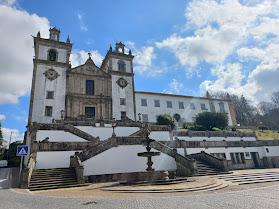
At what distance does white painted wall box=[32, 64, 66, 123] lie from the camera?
2789 cm

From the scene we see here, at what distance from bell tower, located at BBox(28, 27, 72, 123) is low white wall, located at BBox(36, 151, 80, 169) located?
14.3 m

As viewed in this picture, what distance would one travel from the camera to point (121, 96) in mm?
34281

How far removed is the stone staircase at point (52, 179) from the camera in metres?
11.5

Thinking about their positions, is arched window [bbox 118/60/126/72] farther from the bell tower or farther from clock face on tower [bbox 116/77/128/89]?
the bell tower

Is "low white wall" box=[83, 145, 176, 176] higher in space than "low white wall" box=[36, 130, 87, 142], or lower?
lower

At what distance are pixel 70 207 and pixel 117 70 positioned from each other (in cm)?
3165

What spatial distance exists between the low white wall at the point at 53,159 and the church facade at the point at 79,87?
11.9 meters

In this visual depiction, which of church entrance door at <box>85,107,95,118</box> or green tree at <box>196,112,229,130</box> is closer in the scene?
church entrance door at <box>85,107,95,118</box>

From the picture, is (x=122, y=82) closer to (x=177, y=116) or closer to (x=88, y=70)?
(x=88, y=70)

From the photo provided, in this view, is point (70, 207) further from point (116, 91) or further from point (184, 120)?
point (184, 120)

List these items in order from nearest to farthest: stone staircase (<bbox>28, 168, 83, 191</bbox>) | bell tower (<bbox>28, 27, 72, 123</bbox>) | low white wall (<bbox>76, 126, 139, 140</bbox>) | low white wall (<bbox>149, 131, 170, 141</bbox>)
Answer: stone staircase (<bbox>28, 168, 83, 191</bbox>), low white wall (<bbox>76, 126, 139, 140</bbox>), low white wall (<bbox>149, 131, 170, 141</bbox>), bell tower (<bbox>28, 27, 72, 123</bbox>)

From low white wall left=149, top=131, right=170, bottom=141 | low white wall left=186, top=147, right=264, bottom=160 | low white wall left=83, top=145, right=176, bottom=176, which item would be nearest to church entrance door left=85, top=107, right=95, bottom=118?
low white wall left=149, top=131, right=170, bottom=141

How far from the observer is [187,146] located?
20.4 meters

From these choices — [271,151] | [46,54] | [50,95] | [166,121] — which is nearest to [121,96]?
[166,121]
